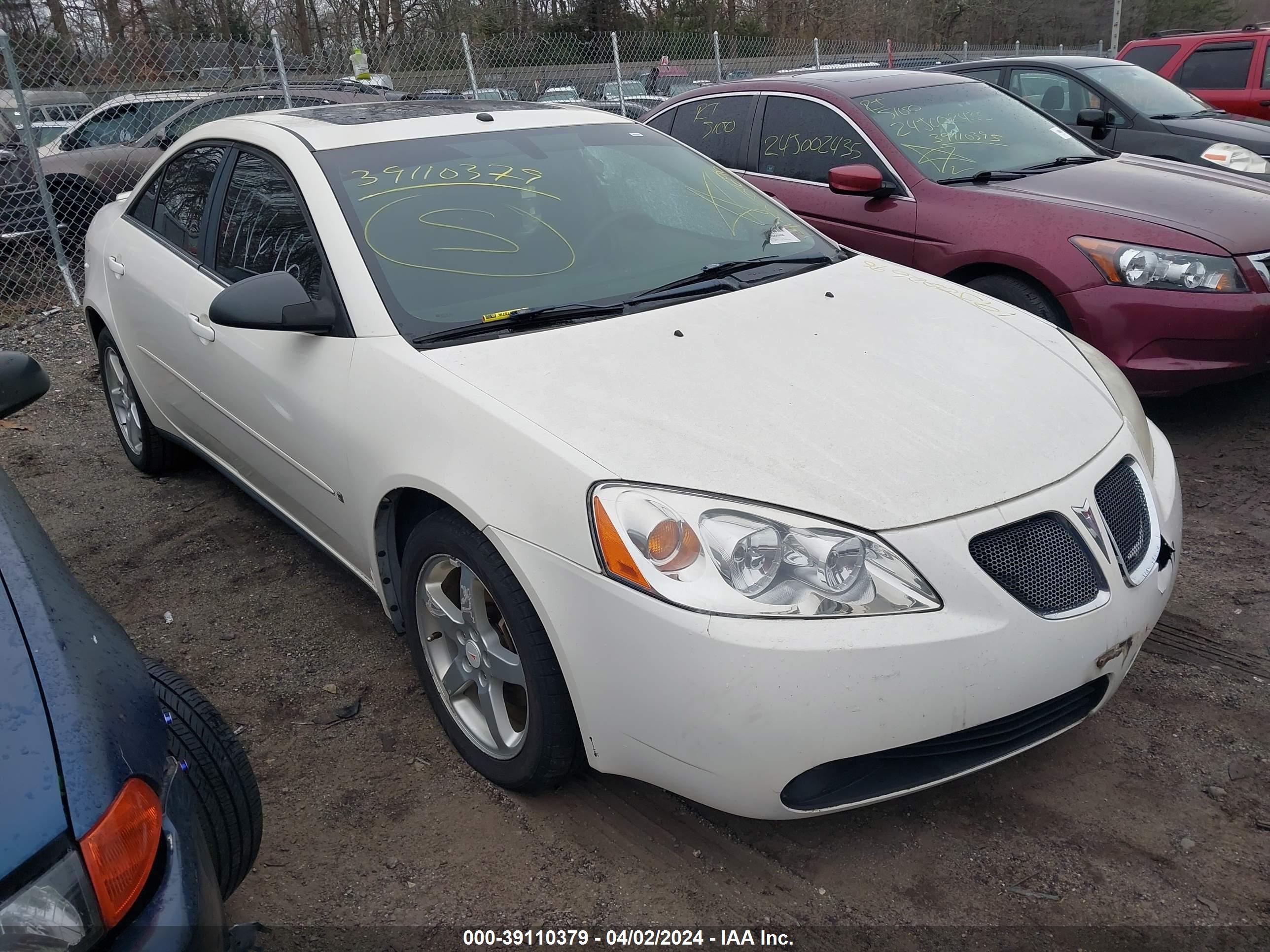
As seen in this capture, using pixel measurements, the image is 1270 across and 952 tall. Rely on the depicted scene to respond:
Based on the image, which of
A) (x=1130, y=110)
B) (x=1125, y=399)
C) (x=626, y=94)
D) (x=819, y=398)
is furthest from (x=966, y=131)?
(x=626, y=94)

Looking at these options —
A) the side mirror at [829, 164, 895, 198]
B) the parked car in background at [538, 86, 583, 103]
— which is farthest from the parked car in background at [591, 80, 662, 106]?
the side mirror at [829, 164, 895, 198]

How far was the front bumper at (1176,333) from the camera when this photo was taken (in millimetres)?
4242

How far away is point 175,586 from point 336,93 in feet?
24.9

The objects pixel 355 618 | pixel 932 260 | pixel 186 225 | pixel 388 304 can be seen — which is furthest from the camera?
pixel 932 260

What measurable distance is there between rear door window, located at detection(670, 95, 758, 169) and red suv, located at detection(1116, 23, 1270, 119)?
640 cm

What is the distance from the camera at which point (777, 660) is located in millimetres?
1945

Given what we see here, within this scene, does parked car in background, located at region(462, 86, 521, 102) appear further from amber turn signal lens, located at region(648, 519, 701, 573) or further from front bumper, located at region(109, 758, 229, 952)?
front bumper, located at region(109, 758, 229, 952)

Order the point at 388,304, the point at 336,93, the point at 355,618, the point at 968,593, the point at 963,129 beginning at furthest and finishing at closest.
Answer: the point at 336,93, the point at 963,129, the point at 355,618, the point at 388,304, the point at 968,593

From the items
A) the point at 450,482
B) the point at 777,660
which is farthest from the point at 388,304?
the point at 777,660

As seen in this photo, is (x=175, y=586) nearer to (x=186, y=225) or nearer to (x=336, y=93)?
(x=186, y=225)

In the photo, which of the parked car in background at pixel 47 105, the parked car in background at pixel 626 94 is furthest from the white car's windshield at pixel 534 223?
the parked car in background at pixel 626 94

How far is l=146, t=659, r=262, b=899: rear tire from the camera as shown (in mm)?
1940

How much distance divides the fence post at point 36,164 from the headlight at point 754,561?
6500 millimetres

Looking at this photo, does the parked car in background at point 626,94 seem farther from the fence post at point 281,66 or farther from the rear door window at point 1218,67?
the rear door window at point 1218,67
